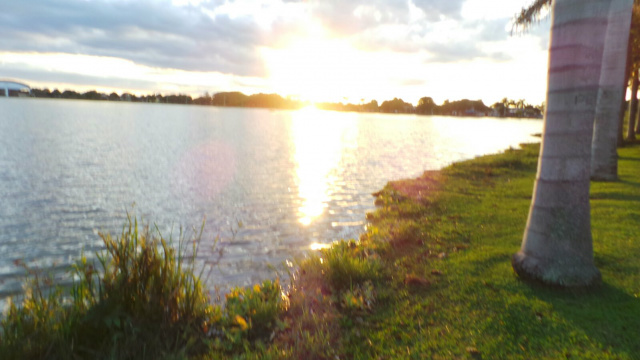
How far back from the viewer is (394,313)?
19.9 feet

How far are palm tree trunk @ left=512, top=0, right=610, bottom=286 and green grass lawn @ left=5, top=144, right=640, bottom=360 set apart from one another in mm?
474

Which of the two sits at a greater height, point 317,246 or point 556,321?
point 556,321

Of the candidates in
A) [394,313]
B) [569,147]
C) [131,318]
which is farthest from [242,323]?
[569,147]

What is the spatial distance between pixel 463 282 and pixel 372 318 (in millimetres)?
1833

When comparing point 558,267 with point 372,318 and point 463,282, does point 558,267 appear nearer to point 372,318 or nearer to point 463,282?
point 463,282

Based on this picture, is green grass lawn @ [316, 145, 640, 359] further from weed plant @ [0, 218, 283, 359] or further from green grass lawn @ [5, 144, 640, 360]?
weed plant @ [0, 218, 283, 359]

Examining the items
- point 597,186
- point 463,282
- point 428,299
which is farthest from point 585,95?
point 597,186

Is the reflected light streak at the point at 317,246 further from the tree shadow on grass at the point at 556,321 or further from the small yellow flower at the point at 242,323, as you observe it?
the small yellow flower at the point at 242,323

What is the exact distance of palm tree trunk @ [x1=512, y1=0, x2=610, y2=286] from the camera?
5770 mm

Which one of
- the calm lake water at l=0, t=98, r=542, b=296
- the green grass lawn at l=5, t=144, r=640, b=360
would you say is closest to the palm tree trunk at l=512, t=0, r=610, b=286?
the green grass lawn at l=5, t=144, r=640, b=360

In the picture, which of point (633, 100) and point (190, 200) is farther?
point (633, 100)

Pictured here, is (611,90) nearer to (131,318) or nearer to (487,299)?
(487,299)

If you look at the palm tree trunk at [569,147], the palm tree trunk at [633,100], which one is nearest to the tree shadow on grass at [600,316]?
the palm tree trunk at [569,147]

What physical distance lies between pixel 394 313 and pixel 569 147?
3668 mm
